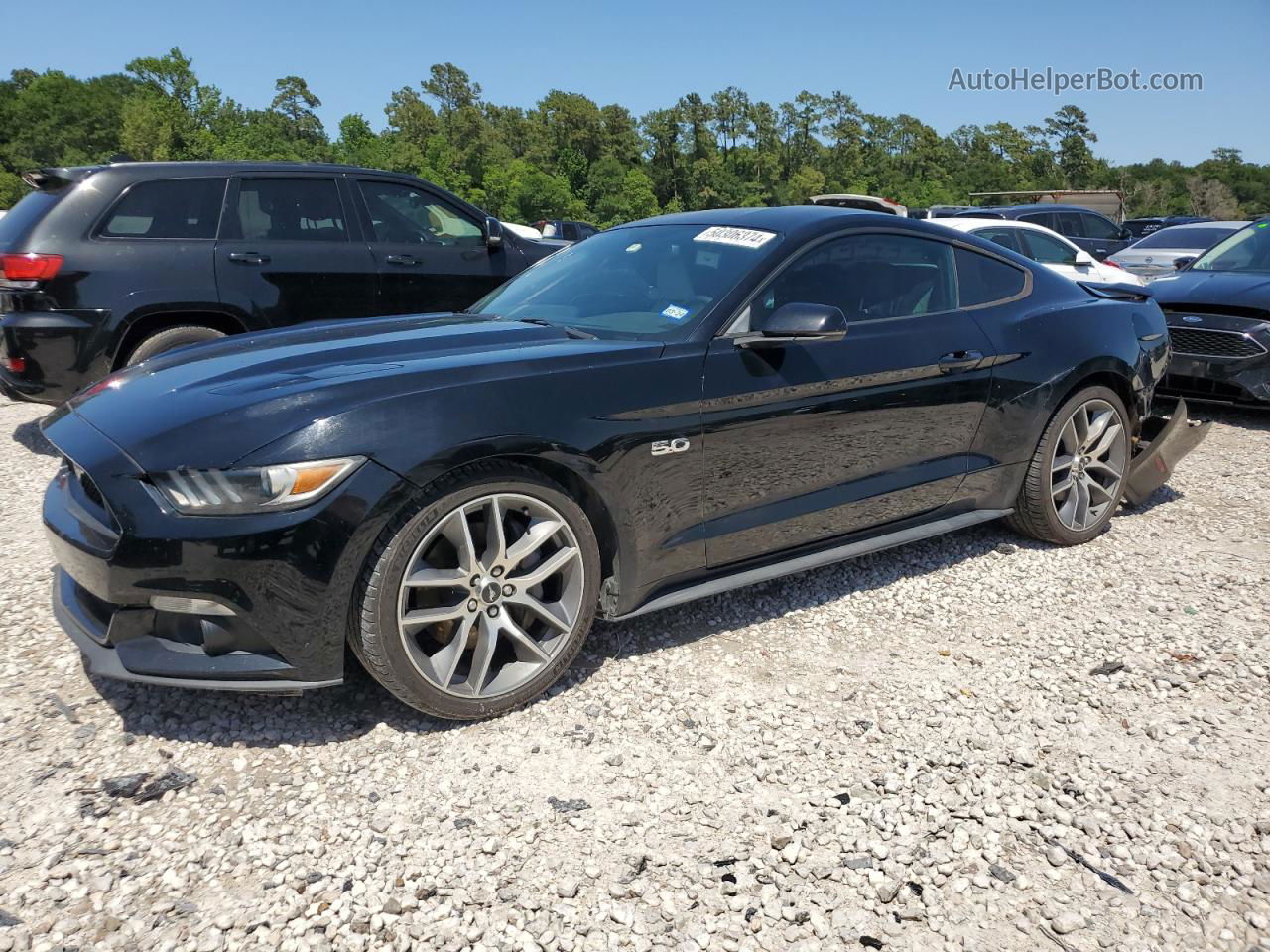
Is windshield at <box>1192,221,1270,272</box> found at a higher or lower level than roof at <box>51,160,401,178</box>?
lower

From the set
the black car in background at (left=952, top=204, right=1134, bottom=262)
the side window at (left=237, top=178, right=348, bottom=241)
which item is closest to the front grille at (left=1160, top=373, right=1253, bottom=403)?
the side window at (left=237, top=178, right=348, bottom=241)

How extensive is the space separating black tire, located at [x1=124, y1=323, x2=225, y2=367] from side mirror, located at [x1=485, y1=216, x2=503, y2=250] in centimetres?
211

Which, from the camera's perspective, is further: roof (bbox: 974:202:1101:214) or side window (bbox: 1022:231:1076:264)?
roof (bbox: 974:202:1101:214)

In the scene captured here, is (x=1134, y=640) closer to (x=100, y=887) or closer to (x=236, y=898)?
(x=236, y=898)

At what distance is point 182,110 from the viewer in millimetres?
69188

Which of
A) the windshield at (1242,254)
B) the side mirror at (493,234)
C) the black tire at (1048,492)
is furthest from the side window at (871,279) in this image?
the windshield at (1242,254)

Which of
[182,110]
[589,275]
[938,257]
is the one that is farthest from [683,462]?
[182,110]

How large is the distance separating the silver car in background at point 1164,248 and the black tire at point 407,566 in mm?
12428

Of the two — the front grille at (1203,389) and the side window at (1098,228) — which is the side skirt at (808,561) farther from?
the side window at (1098,228)

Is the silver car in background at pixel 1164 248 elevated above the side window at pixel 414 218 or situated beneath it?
situated beneath

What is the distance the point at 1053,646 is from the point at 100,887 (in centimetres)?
313

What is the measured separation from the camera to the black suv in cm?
555

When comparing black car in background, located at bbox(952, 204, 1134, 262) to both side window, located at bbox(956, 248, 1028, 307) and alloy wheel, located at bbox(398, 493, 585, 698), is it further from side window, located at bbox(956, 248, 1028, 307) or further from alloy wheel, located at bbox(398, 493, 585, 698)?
alloy wheel, located at bbox(398, 493, 585, 698)

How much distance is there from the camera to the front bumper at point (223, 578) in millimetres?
2467
